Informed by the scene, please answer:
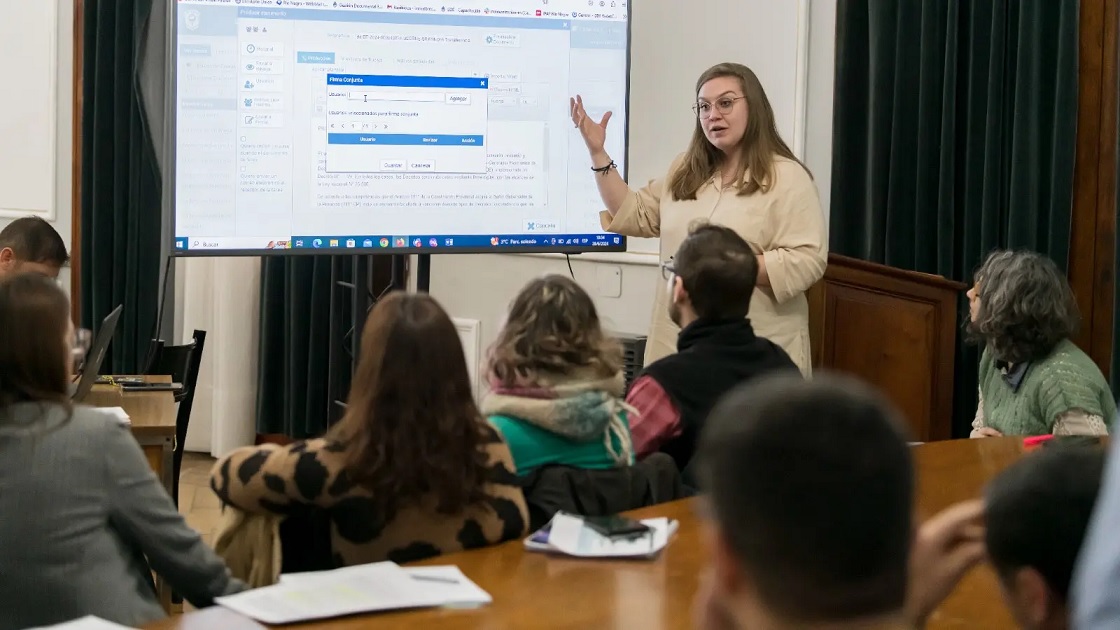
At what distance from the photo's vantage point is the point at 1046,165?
3.95m

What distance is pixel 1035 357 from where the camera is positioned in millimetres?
3340

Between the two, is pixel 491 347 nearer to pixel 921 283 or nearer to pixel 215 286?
pixel 921 283

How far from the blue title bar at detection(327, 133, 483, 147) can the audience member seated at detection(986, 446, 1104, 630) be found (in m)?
2.65

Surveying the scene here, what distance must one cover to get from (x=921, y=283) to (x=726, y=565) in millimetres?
3105

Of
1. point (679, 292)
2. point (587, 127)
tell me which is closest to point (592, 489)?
point (679, 292)

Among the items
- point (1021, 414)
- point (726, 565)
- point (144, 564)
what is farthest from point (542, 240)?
point (726, 565)

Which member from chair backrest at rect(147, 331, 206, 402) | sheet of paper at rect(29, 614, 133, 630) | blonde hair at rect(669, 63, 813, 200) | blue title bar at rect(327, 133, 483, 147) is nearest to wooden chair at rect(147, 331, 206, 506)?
chair backrest at rect(147, 331, 206, 402)

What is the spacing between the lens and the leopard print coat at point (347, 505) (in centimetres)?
192

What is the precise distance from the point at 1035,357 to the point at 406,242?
1.75m

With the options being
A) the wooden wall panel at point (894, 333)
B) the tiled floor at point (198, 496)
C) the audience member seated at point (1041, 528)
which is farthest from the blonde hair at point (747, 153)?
A: the audience member seated at point (1041, 528)

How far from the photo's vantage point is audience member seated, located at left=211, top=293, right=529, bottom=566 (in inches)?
75.4

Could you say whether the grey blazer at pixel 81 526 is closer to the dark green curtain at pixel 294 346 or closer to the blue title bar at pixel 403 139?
the blue title bar at pixel 403 139

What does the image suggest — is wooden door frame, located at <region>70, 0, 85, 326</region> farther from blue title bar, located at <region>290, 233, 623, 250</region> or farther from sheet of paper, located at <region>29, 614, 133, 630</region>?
sheet of paper, located at <region>29, 614, 133, 630</region>

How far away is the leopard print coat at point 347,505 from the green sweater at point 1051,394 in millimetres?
1776
